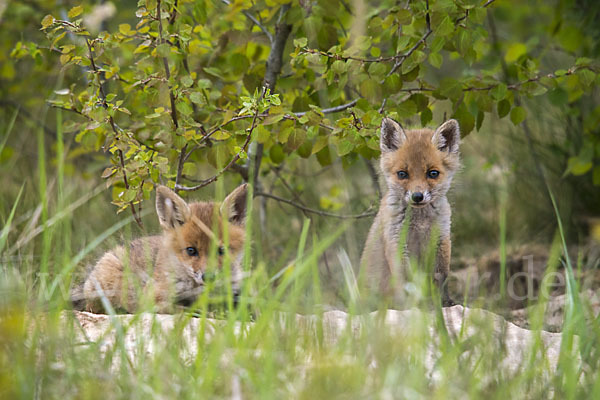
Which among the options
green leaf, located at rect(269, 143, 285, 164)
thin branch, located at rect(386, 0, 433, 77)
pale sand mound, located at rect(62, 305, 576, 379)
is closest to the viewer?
pale sand mound, located at rect(62, 305, 576, 379)

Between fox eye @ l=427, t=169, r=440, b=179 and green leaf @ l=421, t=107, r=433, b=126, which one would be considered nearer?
fox eye @ l=427, t=169, r=440, b=179

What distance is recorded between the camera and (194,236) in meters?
3.89

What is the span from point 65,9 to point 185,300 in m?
3.92

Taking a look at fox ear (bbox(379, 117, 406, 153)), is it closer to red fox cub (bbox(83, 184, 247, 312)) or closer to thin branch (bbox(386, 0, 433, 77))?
thin branch (bbox(386, 0, 433, 77))

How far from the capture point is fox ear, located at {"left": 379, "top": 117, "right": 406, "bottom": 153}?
397 cm

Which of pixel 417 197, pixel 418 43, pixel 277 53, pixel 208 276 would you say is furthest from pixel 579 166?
pixel 208 276

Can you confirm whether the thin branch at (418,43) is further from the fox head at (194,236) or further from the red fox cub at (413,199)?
the fox head at (194,236)

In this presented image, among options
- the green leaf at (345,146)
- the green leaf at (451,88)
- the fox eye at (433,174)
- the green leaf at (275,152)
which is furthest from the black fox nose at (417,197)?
the green leaf at (275,152)

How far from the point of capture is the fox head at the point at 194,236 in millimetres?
3848

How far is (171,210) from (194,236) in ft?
0.69

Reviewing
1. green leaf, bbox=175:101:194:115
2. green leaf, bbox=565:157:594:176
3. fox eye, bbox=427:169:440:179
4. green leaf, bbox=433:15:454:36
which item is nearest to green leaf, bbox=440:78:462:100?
green leaf, bbox=433:15:454:36

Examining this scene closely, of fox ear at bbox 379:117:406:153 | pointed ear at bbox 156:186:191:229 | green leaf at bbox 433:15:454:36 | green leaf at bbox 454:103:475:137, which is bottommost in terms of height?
pointed ear at bbox 156:186:191:229

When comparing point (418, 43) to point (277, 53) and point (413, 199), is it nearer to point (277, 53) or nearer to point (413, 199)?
point (413, 199)

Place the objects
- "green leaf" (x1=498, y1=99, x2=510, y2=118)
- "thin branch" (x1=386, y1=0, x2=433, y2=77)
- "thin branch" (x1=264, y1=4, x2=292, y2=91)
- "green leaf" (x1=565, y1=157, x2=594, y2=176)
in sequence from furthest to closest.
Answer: "green leaf" (x1=565, y1=157, x2=594, y2=176) → "thin branch" (x1=264, y1=4, x2=292, y2=91) → "green leaf" (x1=498, y1=99, x2=510, y2=118) → "thin branch" (x1=386, y1=0, x2=433, y2=77)
